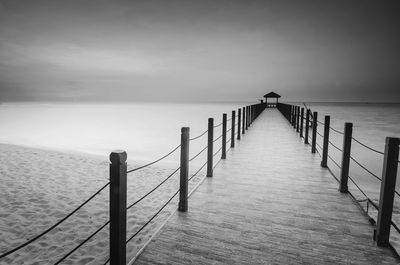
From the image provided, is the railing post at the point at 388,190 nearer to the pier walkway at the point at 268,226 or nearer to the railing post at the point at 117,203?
the pier walkway at the point at 268,226

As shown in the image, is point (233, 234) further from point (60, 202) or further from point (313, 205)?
point (60, 202)

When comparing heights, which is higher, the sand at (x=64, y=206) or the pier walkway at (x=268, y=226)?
the pier walkway at (x=268, y=226)

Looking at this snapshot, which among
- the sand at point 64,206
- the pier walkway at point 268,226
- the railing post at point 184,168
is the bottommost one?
the sand at point 64,206

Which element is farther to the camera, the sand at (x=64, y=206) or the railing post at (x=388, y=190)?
the sand at (x=64, y=206)

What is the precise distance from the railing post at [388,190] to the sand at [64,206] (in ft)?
9.36

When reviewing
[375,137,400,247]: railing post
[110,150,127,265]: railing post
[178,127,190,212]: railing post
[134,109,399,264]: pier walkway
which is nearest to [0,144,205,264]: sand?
[178,127,190,212]: railing post

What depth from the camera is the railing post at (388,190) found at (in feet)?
8.32

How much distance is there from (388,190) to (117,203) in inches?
102

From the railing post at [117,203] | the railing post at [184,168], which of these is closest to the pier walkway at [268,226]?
the railing post at [184,168]

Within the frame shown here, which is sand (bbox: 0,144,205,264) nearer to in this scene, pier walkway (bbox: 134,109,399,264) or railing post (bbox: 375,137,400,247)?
pier walkway (bbox: 134,109,399,264)

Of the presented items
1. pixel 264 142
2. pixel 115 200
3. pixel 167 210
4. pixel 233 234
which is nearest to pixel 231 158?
pixel 167 210

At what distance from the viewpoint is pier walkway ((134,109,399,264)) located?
95.0 inches

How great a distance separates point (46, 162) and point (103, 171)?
8.93 feet

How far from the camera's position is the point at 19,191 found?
642 cm
